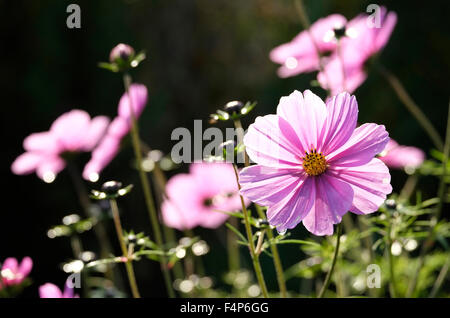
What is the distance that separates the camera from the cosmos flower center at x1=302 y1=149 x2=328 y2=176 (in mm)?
406

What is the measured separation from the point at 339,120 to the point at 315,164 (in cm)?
4

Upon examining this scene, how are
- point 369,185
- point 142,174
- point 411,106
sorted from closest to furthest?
point 369,185
point 142,174
point 411,106

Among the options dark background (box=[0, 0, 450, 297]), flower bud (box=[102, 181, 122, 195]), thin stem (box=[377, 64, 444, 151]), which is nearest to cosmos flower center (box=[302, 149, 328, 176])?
flower bud (box=[102, 181, 122, 195])

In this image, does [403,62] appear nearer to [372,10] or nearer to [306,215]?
[372,10]

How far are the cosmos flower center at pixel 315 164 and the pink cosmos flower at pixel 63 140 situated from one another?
0.40 m

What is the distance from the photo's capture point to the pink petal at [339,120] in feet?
1.23

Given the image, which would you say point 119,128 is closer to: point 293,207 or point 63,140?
point 63,140

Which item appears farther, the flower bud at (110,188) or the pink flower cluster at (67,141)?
the pink flower cluster at (67,141)

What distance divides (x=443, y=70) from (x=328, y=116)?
1436 mm

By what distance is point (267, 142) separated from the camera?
39cm

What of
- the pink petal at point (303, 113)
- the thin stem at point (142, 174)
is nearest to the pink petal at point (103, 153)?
the thin stem at point (142, 174)

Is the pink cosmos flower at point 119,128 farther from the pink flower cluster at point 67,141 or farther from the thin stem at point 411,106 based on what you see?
the thin stem at point 411,106

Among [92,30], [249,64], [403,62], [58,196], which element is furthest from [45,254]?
[403,62]

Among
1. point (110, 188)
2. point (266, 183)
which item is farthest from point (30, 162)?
point (266, 183)
